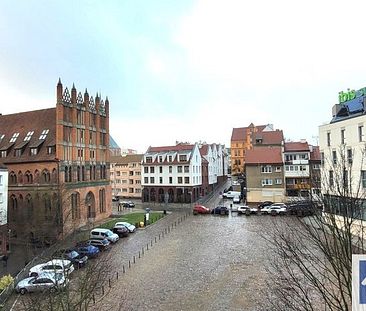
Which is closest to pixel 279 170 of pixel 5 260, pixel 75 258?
pixel 75 258

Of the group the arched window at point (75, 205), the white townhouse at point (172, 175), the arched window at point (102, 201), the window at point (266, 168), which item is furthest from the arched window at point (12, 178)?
the window at point (266, 168)

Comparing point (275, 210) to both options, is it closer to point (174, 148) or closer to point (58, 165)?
point (174, 148)

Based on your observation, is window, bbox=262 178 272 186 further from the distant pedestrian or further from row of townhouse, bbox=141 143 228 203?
→ the distant pedestrian

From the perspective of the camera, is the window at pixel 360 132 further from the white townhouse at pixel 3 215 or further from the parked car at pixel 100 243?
the white townhouse at pixel 3 215

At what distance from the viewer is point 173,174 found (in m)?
69.8

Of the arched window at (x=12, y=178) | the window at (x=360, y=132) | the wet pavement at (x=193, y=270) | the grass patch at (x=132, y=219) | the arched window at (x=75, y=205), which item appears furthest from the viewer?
the grass patch at (x=132, y=219)

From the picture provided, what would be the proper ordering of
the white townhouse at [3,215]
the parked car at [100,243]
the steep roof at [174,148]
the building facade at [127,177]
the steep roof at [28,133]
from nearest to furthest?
the white townhouse at [3,215] → the parked car at [100,243] → the steep roof at [28,133] → the steep roof at [174,148] → the building facade at [127,177]

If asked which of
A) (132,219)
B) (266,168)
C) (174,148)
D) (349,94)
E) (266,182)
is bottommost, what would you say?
(132,219)

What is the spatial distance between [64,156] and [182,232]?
17115 millimetres

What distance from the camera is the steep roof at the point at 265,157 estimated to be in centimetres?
6012

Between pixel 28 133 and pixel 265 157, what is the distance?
38.3 metres

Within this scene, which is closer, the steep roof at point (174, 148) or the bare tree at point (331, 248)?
the bare tree at point (331, 248)

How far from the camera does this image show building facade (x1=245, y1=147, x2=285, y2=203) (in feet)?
196

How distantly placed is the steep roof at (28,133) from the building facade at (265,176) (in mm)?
33448
